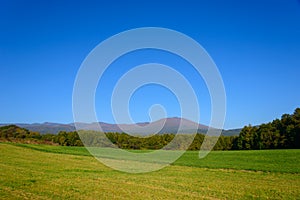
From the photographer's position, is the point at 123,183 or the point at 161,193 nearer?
the point at 161,193

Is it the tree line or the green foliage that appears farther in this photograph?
the tree line

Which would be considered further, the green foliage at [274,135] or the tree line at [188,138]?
the tree line at [188,138]

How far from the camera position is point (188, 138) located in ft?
308

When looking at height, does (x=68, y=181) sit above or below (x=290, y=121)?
below

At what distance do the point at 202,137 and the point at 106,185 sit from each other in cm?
8026

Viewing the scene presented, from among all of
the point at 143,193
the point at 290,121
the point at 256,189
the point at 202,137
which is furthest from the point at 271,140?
the point at 143,193

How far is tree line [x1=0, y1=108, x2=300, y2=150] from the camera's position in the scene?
2926 inches

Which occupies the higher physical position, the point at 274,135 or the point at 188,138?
the point at 274,135

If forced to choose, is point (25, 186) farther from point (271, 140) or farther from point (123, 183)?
point (271, 140)

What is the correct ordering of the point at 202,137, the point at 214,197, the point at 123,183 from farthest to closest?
the point at 202,137 < the point at 123,183 < the point at 214,197

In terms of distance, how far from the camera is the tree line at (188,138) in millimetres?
74312

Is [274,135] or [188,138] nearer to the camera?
[274,135]

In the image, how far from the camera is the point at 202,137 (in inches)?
3777

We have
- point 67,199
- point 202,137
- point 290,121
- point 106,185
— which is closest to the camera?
point 67,199
